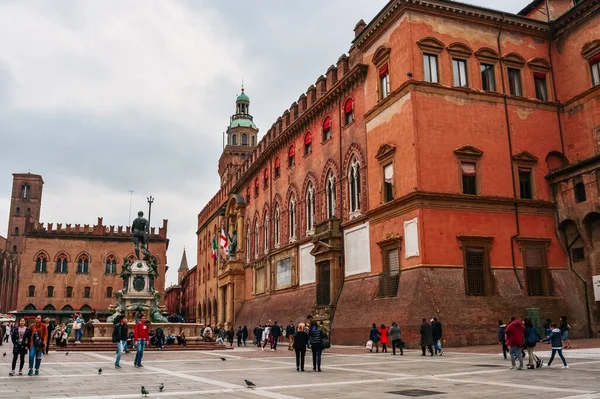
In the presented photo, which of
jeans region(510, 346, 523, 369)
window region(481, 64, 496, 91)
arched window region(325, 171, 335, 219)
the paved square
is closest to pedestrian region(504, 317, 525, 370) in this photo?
jeans region(510, 346, 523, 369)

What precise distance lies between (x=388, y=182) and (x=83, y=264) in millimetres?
56717

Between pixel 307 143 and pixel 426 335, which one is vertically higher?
pixel 307 143

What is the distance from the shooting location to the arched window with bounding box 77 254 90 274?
7275 cm

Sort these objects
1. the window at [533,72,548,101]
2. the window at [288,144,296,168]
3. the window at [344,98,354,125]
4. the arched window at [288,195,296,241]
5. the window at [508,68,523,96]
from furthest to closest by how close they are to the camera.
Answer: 1. the window at [288,144,296,168]
2. the arched window at [288,195,296,241]
3. the window at [344,98,354,125]
4. the window at [533,72,548,101]
5. the window at [508,68,523,96]

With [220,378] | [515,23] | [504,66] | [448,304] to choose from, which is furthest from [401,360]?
[515,23]

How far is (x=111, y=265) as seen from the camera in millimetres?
73812

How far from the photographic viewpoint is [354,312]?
2788 cm

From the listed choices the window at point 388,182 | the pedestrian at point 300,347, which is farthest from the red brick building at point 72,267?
the pedestrian at point 300,347

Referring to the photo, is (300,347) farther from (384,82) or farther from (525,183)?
(384,82)

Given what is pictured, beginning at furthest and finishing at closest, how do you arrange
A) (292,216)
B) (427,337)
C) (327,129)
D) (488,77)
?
(292,216), (327,129), (488,77), (427,337)

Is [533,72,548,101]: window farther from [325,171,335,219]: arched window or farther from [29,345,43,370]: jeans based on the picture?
[29,345,43,370]: jeans

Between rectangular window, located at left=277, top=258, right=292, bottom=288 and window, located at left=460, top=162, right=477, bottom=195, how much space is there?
16.2 meters

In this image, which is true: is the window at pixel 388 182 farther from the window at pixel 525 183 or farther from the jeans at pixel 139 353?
the jeans at pixel 139 353

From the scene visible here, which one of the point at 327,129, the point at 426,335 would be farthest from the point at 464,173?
the point at 327,129
